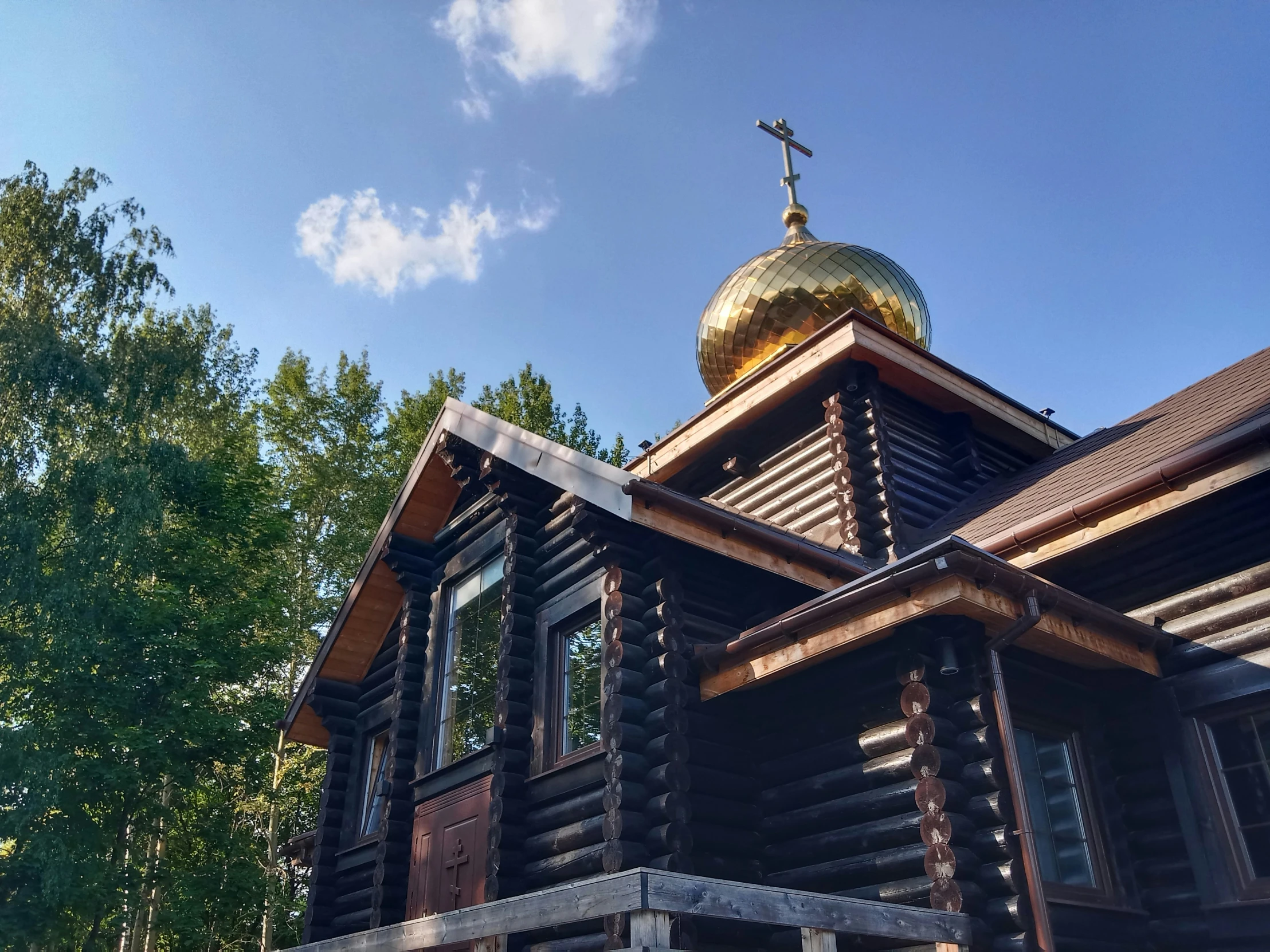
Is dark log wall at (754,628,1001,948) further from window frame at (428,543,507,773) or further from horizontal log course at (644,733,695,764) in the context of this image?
window frame at (428,543,507,773)

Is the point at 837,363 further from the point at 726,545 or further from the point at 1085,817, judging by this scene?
the point at 1085,817

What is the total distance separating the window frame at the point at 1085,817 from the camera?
635cm

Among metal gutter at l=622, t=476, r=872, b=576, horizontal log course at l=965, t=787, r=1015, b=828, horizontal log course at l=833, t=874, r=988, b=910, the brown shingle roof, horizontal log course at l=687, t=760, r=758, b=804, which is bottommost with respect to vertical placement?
horizontal log course at l=833, t=874, r=988, b=910

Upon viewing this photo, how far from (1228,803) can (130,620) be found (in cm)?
1591

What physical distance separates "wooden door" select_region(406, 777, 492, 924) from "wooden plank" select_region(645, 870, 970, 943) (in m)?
4.22

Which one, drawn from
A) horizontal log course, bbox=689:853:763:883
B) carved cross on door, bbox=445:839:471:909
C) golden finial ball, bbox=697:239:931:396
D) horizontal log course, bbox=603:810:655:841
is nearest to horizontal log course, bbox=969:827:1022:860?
horizontal log course, bbox=689:853:763:883

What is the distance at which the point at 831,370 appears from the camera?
1099 centimetres

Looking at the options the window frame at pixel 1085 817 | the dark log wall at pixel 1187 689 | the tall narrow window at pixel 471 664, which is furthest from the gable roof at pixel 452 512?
the dark log wall at pixel 1187 689

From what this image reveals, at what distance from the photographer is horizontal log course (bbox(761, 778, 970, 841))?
6.05 meters

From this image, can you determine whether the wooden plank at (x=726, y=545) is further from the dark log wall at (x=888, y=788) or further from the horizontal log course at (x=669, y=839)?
the horizontal log course at (x=669, y=839)

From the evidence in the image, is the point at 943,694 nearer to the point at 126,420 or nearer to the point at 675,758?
the point at 675,758

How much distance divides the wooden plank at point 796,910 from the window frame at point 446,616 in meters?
5.49

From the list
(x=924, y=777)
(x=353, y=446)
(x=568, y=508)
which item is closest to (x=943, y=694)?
(x=924, y=777)

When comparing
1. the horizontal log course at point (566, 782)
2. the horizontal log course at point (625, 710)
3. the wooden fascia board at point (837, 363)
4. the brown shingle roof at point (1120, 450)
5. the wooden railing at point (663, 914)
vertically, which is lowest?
the wooden railing at point (663, 914)
